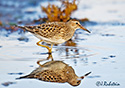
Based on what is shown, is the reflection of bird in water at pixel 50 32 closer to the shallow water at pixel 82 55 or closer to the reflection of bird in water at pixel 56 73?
the shallow water at pixel 82 55

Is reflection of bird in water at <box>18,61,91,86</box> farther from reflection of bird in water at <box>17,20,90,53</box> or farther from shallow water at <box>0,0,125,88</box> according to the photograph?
reflection of bird in water at <box>17,20,90,53</box>

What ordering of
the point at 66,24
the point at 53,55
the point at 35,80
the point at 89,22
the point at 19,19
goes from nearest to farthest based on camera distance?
the point at 35,80 < the point at 53,55 < the point at 66,24 < the point at 89,22 < the point at 19,19

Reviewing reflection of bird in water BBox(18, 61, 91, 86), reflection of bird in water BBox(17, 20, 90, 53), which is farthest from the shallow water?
reflection of bird in water BBox(17, 20, 90, 53)

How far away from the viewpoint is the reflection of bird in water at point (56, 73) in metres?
6.50

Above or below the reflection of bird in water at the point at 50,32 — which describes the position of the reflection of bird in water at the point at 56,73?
below

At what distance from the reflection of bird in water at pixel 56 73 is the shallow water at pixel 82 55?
13 cm

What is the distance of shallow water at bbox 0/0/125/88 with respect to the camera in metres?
6.53

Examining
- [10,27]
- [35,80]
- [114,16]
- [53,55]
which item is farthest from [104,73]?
[114,16]

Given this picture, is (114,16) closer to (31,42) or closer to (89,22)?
(89,22)

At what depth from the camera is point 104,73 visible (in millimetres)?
6859

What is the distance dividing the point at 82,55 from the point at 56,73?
159cm

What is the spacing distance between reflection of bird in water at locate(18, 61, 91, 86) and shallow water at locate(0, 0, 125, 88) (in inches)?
5.2

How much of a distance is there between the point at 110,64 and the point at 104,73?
68 cm

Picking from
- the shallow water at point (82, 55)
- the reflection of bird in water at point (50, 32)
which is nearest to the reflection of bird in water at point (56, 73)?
the shallow water at point (82, 55)
